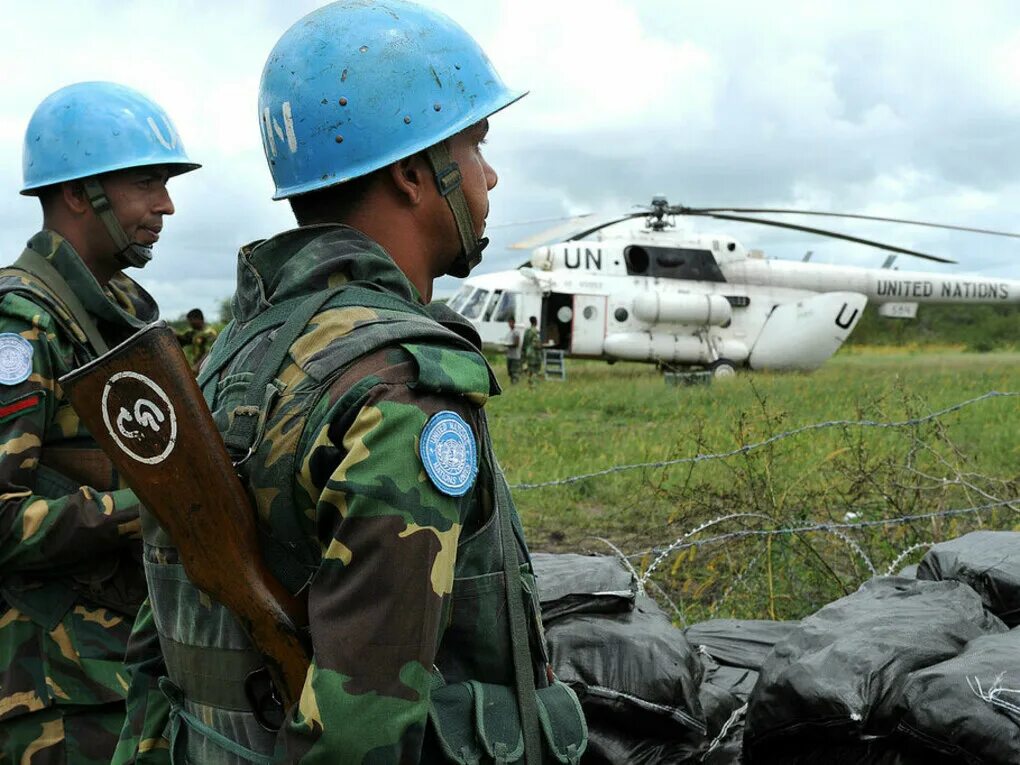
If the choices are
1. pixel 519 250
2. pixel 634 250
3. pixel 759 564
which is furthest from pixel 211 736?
pixel 634 250

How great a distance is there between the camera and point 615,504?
659 centimetres

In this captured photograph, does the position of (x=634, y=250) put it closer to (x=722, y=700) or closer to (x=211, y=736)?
(x=722, y=700)

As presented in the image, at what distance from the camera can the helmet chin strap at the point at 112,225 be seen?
2.62 meters

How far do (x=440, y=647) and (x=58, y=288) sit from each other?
1560 millimetres

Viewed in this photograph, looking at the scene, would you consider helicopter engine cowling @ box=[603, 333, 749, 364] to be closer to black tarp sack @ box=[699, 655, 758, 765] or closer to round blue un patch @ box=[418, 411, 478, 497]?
black tarp sack @ box=[699, 655, 758, 765]

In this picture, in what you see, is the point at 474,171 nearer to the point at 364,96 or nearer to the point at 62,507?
the point at 364,96

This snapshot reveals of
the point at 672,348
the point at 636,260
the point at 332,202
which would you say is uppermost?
the point at 332,202

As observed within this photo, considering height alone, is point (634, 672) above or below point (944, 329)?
above

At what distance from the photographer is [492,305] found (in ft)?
55.0

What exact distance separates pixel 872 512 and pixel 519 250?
11009 mm

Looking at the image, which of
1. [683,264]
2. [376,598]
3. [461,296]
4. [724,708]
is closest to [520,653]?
[376,598]

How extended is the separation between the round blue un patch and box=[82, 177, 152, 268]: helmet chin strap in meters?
1.73

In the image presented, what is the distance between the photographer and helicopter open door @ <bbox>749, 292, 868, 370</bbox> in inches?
675

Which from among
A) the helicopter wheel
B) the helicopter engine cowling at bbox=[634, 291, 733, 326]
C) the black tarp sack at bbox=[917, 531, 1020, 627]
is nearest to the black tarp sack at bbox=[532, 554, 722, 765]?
the black tarp sack at bbox=[917, 531, 1020, 627]
